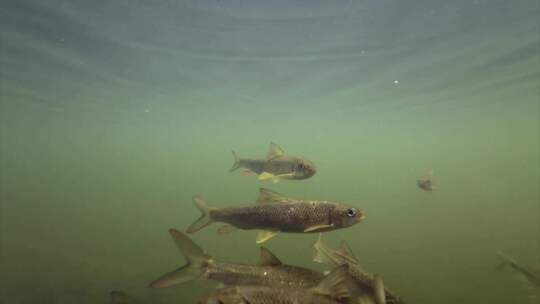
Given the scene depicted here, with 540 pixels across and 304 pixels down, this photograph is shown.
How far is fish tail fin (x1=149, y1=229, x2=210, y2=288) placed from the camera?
9.97 ft

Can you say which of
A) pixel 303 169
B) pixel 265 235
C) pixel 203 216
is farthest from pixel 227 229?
pixel 303 169

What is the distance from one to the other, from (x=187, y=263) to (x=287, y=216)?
1.38m

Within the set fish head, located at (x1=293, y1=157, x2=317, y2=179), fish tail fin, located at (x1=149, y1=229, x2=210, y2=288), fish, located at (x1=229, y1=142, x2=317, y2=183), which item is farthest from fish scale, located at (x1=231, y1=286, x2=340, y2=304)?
fish head, located at (x1=293, y1=157, x2=317, y2=179)

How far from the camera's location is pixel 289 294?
8.43 ft

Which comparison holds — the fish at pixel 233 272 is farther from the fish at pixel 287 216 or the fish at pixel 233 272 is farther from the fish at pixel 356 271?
the fish at pixel 287 216

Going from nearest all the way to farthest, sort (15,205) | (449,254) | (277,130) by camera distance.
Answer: (449,254) < (15,205) < (277,130)

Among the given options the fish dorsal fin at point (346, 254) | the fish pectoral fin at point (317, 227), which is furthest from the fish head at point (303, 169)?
the fish dorsal fin at point (346, 254)

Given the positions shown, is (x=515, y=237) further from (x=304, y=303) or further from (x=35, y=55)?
(x=35, y=55)

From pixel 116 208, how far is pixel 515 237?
2527 centimetres

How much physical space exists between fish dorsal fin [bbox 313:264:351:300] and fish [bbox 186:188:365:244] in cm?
115

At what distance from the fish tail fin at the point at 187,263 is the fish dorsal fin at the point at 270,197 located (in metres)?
1.15

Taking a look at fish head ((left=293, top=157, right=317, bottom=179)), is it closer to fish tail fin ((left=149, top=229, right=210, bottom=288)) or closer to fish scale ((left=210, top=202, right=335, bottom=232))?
fish scale ((left=210, top=202, right=335, bottom=232))

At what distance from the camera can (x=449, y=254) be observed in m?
12.0

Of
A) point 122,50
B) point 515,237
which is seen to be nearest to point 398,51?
point 515,237
